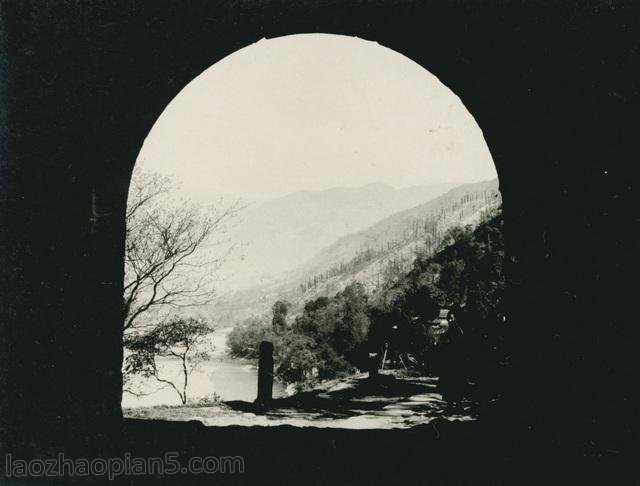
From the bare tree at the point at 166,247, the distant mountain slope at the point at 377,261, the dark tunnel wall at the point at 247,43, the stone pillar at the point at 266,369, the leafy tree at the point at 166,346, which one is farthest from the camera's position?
the distant mountain slope at the point at 377,261

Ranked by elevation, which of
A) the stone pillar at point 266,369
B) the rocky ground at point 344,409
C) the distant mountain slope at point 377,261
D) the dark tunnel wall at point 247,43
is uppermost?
the distant mountain slope at point 377,261

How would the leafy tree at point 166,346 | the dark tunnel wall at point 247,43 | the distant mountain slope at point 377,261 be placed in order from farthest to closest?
the distant mountain slope at point 377,261, the leafy tree at point 166,346, the dark tunnel wall at point 247,43

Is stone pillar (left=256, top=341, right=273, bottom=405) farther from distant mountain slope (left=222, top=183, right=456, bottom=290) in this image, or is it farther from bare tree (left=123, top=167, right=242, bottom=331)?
distant mountain slope (left=222, top=183, right=456, bottom=290)

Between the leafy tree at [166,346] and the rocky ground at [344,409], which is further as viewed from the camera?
the leafy tree at [166,346]

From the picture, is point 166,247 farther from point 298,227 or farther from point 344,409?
point 298,227

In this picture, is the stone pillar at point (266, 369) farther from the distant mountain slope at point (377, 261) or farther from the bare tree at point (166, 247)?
the distant mountain slope at point (377, 261)

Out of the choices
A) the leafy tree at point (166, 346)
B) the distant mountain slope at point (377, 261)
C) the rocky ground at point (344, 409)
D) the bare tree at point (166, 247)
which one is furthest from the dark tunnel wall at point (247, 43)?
the distant mountain slope at point (377, 261)

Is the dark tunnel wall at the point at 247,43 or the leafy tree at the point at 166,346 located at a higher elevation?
the dark tunnel wall at the point at 247,43

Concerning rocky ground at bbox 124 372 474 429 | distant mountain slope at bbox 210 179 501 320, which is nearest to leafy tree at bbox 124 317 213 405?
rocky ground at bbox 124 372 474 429

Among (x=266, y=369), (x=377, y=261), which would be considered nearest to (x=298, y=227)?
(x=377, y=261)
